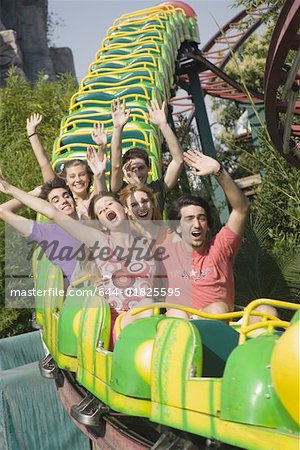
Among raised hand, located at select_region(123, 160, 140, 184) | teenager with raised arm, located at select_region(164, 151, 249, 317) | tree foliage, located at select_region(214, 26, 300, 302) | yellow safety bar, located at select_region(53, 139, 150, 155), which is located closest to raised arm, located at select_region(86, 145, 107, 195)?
raised hand, located at select_region(123, 160, 140, 184)

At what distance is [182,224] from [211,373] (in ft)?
3.11

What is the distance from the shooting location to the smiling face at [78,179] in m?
4.18

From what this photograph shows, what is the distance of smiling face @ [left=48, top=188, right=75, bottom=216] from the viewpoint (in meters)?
3.95

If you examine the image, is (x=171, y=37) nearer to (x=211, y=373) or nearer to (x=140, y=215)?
(x=140, y=215)

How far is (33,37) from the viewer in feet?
71.2

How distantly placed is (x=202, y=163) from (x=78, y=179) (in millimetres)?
1429

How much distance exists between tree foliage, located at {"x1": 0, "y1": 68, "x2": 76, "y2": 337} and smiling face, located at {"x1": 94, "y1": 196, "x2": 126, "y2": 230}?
12.6ft

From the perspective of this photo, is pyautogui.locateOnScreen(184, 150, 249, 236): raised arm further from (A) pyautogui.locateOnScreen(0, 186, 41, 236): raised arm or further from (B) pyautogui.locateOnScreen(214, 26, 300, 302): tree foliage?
(B) pyautogui.locateOnScreen(214, 26, 300, 302): tree foliage

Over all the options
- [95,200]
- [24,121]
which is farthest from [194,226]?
[24,121]

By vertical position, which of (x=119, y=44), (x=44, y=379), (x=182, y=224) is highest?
(x=119, y=44)

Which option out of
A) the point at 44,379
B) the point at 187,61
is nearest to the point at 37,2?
the point at 187,61

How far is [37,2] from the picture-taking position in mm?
22141

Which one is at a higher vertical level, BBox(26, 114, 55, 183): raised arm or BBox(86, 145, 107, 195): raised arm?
BBox(26, 114, 55, 183): raised arm

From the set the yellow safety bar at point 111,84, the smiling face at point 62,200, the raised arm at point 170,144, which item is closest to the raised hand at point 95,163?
the smiling face at point 62,200
